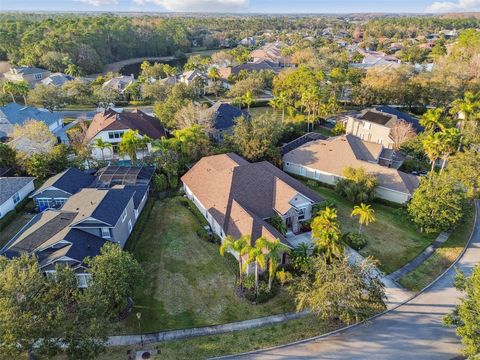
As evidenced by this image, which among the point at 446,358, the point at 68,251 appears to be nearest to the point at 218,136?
the point at 68,251

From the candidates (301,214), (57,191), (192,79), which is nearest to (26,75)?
(192,79)

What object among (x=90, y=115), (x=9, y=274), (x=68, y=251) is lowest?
(x=90, y=115)

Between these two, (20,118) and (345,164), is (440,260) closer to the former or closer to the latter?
(345,164)

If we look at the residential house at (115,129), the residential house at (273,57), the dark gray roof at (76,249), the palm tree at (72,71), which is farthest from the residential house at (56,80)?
the dark gray roof at (76,249)

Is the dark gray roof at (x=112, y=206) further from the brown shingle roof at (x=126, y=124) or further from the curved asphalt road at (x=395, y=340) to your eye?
the brown shingle roof at (x=126, y=124)

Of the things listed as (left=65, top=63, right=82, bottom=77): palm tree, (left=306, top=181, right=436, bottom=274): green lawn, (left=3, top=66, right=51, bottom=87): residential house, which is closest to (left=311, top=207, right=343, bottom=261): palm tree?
(left=306, top=181, right=436, bottom=274): green lawn

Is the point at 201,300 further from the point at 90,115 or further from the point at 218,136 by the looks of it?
the point at 90,115

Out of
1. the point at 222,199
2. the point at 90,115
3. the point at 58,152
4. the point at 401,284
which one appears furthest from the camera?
the point at 90,115
